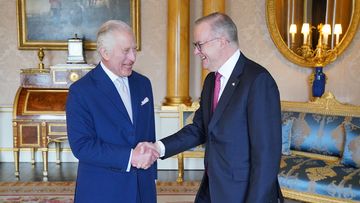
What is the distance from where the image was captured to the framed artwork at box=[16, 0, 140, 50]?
532cm

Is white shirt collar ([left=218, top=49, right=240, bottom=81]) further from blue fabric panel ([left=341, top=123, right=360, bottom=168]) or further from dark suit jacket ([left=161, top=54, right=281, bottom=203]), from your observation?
blue fabric panel ([left=341, top=123, right=360, bottom=168])

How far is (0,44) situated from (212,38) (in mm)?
4577

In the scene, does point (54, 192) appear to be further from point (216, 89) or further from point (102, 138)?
point (216, 89)

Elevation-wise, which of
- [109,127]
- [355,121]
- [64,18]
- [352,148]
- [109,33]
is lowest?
[352,148]

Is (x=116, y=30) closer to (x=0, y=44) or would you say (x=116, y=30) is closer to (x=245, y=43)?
(x=245, y=43)

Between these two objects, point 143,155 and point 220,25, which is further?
point 143,155

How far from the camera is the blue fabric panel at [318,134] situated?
3744mm

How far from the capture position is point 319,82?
490 centimetres

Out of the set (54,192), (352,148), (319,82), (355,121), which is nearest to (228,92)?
(352,148)

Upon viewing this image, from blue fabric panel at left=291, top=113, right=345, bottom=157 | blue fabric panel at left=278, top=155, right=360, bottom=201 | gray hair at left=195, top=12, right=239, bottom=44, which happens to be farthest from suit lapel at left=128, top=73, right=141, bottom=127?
blue fabric panel at left=291, top=113, right=345, bottom=157

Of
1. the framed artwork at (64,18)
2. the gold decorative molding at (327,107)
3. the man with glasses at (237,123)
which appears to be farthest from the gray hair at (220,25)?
the framed artwork at (64,18)

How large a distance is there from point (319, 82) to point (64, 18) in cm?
357

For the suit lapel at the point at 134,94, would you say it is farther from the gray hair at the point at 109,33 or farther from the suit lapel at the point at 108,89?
the gray hair at the point at 109,33

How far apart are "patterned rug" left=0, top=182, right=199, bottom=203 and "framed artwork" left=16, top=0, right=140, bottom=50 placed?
201 cm
